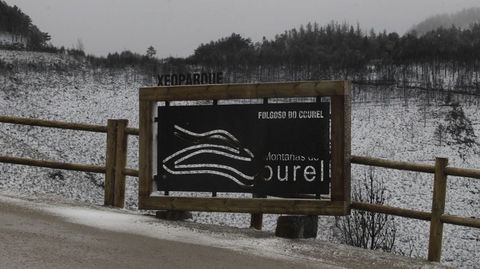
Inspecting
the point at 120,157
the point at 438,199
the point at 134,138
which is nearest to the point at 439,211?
the point at 438,199

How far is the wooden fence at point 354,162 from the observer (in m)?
7.33

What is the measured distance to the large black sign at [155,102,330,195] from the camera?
7.75 meters

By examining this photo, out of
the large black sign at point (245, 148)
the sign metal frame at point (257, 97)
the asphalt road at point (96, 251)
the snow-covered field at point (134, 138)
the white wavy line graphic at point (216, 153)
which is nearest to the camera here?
the asphalt road at point (96, 251)

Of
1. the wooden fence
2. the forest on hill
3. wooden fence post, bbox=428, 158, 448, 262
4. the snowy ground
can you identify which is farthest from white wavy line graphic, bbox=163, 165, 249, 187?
the forest on hill

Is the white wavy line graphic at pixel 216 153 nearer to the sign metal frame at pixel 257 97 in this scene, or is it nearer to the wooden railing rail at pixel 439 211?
the sign metal frame at pixel 257 97

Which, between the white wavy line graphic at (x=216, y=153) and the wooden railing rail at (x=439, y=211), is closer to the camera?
the wooden railing rail at (x=439, y=211)

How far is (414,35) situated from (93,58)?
63593mm

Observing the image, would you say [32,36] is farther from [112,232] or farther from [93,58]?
[112,232]

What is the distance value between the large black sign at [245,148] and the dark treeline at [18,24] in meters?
92.1

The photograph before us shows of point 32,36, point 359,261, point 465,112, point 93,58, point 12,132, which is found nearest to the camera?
point 359,261

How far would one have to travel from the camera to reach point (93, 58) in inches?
3214

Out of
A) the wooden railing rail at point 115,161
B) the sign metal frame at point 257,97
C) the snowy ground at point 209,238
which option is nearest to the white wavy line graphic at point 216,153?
the sign metal frame at point 257,97

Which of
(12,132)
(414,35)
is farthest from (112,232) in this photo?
(414,35)

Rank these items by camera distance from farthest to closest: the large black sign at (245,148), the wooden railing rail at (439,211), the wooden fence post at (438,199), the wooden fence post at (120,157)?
the wooden fence post at (120,157) → the large black sign at (245,148) → the wooden fence post at (438,199) → the wooden railing rail at (439,211)
